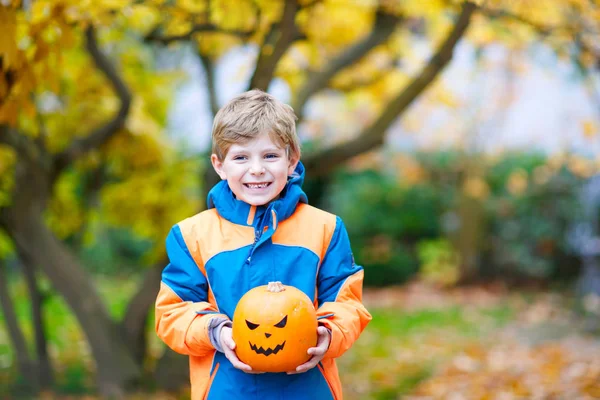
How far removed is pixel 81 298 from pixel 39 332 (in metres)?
0.88

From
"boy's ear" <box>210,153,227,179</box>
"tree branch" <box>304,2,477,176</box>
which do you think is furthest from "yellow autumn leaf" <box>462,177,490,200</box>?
"boy's ear" <box>210,153,227,179</box>

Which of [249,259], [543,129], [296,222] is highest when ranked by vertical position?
[543,129]

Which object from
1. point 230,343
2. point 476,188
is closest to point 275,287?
point 230,343

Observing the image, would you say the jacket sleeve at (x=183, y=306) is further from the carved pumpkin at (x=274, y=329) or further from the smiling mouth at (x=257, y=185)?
the smiling mouth at (x=257, y=185)

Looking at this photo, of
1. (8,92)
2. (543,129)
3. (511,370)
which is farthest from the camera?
(543,129)

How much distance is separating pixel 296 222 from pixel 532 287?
337 inches

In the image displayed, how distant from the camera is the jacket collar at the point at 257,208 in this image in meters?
1.96

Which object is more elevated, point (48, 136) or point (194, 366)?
point (48, 136)

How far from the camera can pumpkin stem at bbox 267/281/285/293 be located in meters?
1.81

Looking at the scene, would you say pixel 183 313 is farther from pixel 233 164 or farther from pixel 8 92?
pixel 8 92

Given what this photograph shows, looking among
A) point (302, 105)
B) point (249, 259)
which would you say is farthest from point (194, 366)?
point (302, 105)

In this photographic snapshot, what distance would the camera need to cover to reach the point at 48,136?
5.37 meters

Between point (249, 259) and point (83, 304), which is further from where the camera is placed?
point (83, 304)

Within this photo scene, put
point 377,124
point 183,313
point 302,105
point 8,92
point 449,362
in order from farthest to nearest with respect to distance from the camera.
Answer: point 449,362, point 302,105, point 377,124, point 8,92, point 183,313
